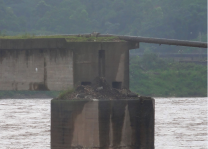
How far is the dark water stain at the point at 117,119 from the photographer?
66.2 ft

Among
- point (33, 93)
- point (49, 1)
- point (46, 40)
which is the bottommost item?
point (33, 93)

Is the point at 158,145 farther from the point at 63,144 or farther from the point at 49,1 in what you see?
the point at 49,1

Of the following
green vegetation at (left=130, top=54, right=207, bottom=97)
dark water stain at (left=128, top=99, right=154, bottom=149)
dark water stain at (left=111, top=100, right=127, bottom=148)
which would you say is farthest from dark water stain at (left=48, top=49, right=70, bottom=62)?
green vegetation at (left=130, top=54, right=207, bottom=97)

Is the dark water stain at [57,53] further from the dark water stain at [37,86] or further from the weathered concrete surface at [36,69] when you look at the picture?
the dark water stain at [37,86]

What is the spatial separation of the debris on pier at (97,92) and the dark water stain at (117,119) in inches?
17.5

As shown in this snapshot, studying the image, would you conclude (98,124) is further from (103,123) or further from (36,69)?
(36,69)

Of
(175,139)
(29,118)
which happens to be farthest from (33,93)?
(175,139)

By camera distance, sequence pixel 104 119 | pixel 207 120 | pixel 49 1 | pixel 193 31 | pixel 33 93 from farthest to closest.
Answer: pixel 49 1 < pixel 193 31 < pixel 33 93 < pixel 207 120 < pixel 104 119

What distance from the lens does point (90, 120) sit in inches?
790

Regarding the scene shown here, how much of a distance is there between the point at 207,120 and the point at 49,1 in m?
126

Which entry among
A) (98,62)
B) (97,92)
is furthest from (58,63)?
(97,92)

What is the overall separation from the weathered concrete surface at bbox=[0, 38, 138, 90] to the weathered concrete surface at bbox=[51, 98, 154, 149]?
1.53m

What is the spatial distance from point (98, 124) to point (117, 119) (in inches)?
31.0

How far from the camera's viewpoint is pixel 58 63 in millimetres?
21766
